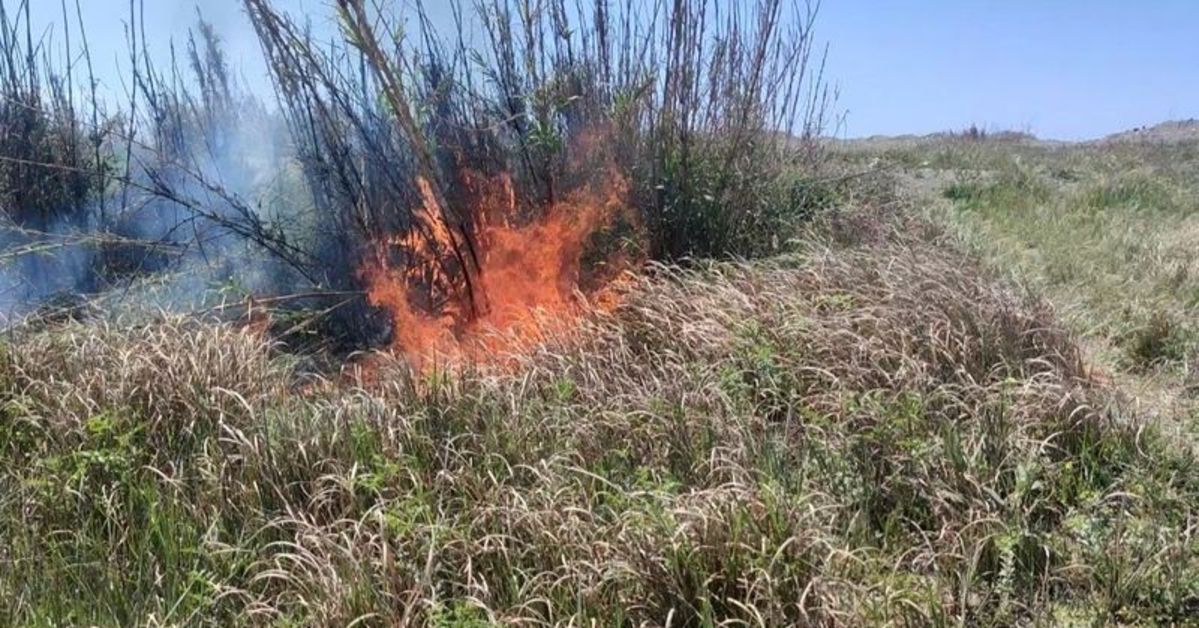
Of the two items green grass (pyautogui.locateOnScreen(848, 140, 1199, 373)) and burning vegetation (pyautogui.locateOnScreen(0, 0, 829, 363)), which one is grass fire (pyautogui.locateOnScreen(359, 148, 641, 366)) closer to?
burning vegetation (pyautogui.locateOnScreen(0, 0, 829, 363))

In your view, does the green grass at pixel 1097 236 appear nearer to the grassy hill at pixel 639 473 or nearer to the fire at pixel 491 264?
the grassy hill at pixel 639 473

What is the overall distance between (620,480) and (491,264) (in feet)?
7.81

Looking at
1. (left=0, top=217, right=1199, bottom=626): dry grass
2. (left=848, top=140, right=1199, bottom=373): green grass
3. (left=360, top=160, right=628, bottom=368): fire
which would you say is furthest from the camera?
(left=360, top=160, right=628, bottom=368): fire

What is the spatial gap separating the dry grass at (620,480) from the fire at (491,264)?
0.88m

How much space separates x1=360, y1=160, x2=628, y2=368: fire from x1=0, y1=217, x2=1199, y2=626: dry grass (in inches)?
34.5

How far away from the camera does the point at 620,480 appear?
10.3ft

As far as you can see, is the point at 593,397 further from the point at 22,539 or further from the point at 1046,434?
the point at 22,539

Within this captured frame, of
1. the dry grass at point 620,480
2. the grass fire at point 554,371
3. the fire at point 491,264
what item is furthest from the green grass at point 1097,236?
the fire at point 491,264

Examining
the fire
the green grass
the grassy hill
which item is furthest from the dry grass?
the green grass

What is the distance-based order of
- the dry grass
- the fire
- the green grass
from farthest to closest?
the fire, the green grass, the dry grass

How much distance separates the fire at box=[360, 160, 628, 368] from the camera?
512 cm

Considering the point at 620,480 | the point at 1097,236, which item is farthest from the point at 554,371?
the point at 1097,236

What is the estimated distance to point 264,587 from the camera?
8.80 feet

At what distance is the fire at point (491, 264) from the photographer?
5.12m
